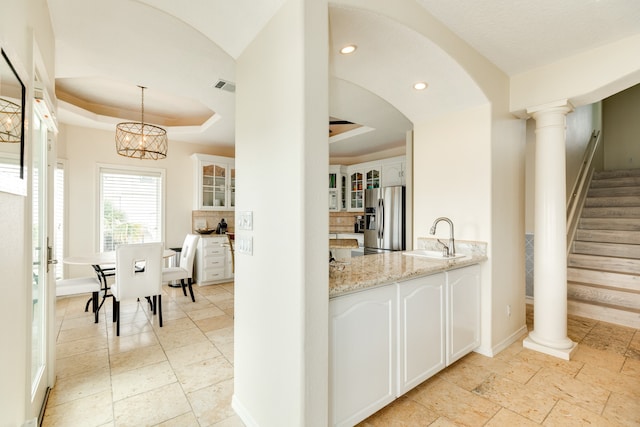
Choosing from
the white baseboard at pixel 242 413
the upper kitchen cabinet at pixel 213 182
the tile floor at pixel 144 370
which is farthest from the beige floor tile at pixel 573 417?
the upper kitchen cabinet at pixel 213 182

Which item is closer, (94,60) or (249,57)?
(249,57)

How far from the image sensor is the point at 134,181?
494 cm

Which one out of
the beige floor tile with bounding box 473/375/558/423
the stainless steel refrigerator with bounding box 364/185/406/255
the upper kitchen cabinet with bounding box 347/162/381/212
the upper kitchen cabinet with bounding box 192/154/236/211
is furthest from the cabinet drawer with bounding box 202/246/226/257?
the beige floor tile with bounding box 473/375/558/423

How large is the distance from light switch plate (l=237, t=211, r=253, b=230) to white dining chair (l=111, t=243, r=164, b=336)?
192 cm

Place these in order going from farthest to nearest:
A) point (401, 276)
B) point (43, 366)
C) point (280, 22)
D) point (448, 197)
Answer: point (448, 197)
point (43, 366)
point (401, 276)
point (280, 22)

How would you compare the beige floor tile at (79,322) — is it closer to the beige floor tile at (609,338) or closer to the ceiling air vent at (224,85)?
the ceiling air vent at (224,85)

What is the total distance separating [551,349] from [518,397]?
0.91m

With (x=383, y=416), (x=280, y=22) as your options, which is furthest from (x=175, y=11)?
(x=383, y=416)

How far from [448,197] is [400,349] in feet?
5.17

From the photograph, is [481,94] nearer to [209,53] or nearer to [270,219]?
[270,219]

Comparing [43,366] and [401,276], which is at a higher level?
[401,276]

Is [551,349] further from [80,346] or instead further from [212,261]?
[212,261]

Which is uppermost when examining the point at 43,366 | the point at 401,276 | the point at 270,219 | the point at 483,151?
the point at 483,151

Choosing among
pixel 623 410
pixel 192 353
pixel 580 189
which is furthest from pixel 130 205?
pixel 580 189
